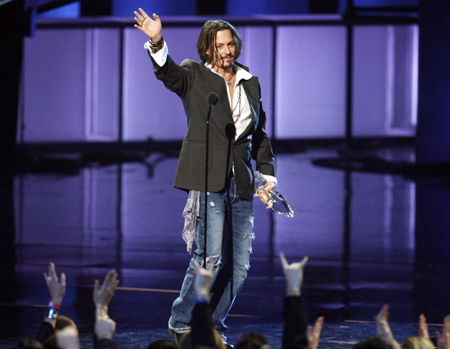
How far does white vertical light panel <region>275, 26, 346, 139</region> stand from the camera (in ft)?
72.2

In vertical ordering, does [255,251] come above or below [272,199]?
below

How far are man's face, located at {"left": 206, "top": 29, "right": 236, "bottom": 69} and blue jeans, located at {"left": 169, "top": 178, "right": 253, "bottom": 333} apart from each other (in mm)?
630

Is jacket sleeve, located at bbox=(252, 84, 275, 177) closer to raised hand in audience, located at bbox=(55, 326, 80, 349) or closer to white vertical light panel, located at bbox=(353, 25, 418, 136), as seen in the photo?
raised hand in audience, located at bbox=(55, 326, 80, 349)

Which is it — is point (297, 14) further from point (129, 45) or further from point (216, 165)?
point (216, 165)

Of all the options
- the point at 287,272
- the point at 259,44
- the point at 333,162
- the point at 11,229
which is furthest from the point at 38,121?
the point at 287,272

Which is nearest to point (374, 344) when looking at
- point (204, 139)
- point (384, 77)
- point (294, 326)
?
point (294, 326)

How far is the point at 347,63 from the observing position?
22.1 m

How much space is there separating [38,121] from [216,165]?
16.6 m

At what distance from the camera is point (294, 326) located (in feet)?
11.1

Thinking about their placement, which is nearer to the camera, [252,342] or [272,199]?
[252,342]

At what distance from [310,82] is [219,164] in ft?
57.4

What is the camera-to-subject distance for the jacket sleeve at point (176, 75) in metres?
4.79

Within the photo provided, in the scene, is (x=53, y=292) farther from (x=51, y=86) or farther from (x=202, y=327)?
(x=51, y=86)

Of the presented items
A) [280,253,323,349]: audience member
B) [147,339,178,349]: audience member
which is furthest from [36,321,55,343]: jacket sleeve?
[280,253,323,349]: audience member
